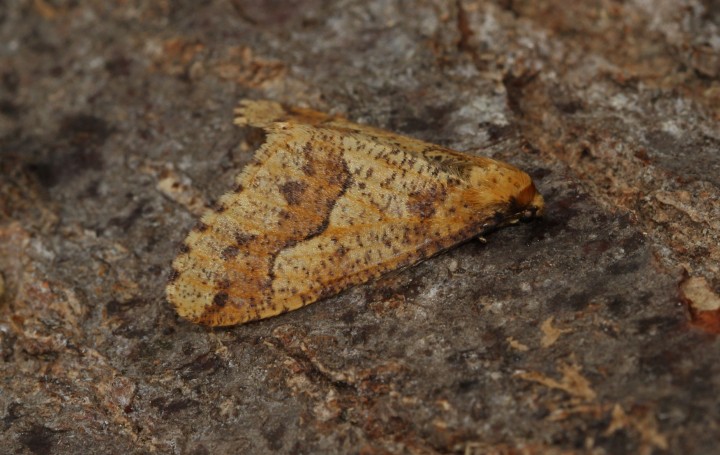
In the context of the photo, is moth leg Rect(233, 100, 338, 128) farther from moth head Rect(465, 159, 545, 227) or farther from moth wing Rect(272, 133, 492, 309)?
moth head Rect(465, 159, 545, 227)

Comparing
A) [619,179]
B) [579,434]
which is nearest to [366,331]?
[579,434]

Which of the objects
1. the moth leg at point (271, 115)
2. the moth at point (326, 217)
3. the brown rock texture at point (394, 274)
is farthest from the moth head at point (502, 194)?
the moth leg at point (271, 115)

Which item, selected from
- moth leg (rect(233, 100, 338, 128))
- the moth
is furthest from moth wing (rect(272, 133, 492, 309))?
moth leg (rect(233, 100, 338, 128))

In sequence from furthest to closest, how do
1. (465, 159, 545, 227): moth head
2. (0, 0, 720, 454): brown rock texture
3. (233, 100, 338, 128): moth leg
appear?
→ (233, 100, 338, 128): moth leg, (465, 159, 545, 227): moth head, (0, 0, 720, 454): brown rock texture

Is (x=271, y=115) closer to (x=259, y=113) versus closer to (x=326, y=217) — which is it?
(x=259, y=113)

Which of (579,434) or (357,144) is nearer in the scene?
(579,434)

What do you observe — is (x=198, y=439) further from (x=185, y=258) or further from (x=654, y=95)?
(x=654, y=95)

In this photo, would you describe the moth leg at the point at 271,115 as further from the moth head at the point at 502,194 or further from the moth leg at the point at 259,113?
the moth head at the point at 502,194
